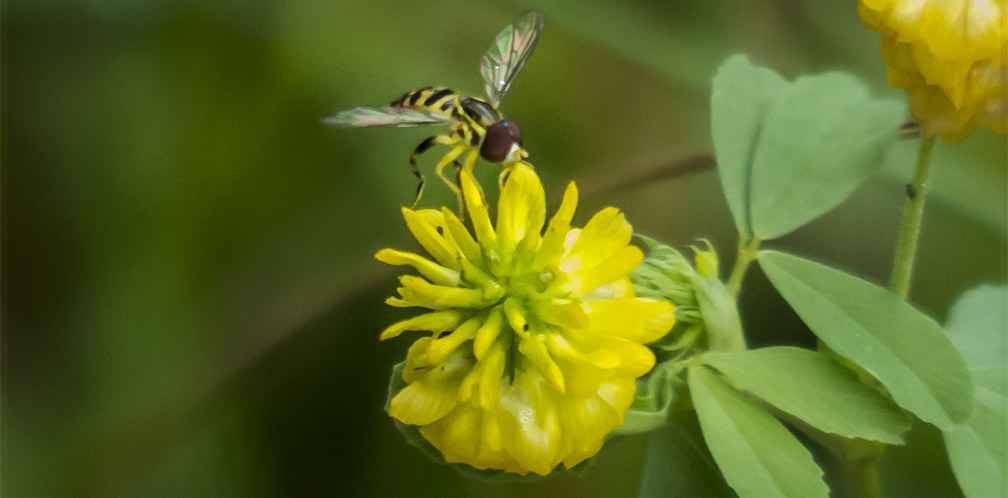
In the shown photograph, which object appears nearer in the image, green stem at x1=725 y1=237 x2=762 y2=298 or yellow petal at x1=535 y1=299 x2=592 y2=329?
yellow petal at x1=535 y1=299 x2=592 y2=329

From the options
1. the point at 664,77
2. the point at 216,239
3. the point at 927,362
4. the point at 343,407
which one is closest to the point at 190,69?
the point at 216,239

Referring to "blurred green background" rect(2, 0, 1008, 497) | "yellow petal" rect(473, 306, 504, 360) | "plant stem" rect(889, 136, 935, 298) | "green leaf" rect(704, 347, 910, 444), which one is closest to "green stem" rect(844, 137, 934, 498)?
"plant stem" rect(889, 136, 935, 298)

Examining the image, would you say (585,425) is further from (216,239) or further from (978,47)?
(216,239)

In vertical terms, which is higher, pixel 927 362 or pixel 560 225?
pixel 560 225

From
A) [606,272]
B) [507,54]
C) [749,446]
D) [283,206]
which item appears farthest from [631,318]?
[283,206]

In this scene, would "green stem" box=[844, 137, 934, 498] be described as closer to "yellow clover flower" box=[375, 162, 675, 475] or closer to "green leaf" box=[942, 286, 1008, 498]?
"green leaf" box=[942, 286, 1008, 498]

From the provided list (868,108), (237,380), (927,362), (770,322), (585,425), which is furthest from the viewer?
(237,380)
